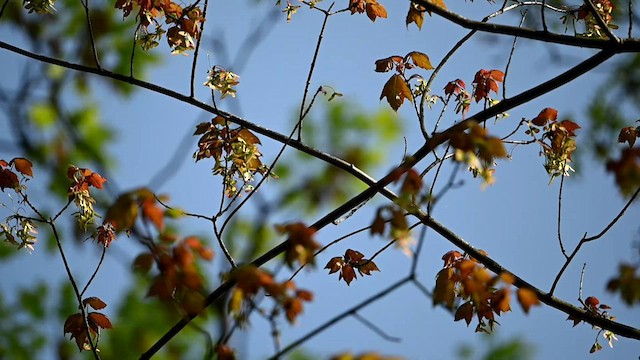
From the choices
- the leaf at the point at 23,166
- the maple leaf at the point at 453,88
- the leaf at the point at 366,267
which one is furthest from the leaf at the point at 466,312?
the leaf at the point at 23,166

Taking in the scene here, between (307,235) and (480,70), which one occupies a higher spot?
(480,70)

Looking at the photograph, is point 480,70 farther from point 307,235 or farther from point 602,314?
point 307,235

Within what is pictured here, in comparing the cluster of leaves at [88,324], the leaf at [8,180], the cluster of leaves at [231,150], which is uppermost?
the leaf at [8,180]

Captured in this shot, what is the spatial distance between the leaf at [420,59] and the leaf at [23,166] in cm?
191

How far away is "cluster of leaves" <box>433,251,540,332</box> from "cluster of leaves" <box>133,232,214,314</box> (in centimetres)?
76

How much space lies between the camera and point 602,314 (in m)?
3.11

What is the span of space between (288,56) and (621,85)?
24.7 meters

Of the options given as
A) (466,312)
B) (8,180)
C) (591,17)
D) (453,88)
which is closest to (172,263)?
(466,312)

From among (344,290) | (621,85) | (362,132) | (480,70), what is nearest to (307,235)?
(480,70)

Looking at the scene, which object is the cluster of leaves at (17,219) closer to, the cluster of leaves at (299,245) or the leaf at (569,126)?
the cluster of leaves at (299,245)

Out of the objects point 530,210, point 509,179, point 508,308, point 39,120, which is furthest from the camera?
point 509,179

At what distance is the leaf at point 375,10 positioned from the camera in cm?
319

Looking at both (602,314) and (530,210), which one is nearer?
(602,314)

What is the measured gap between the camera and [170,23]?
3.00 metres
